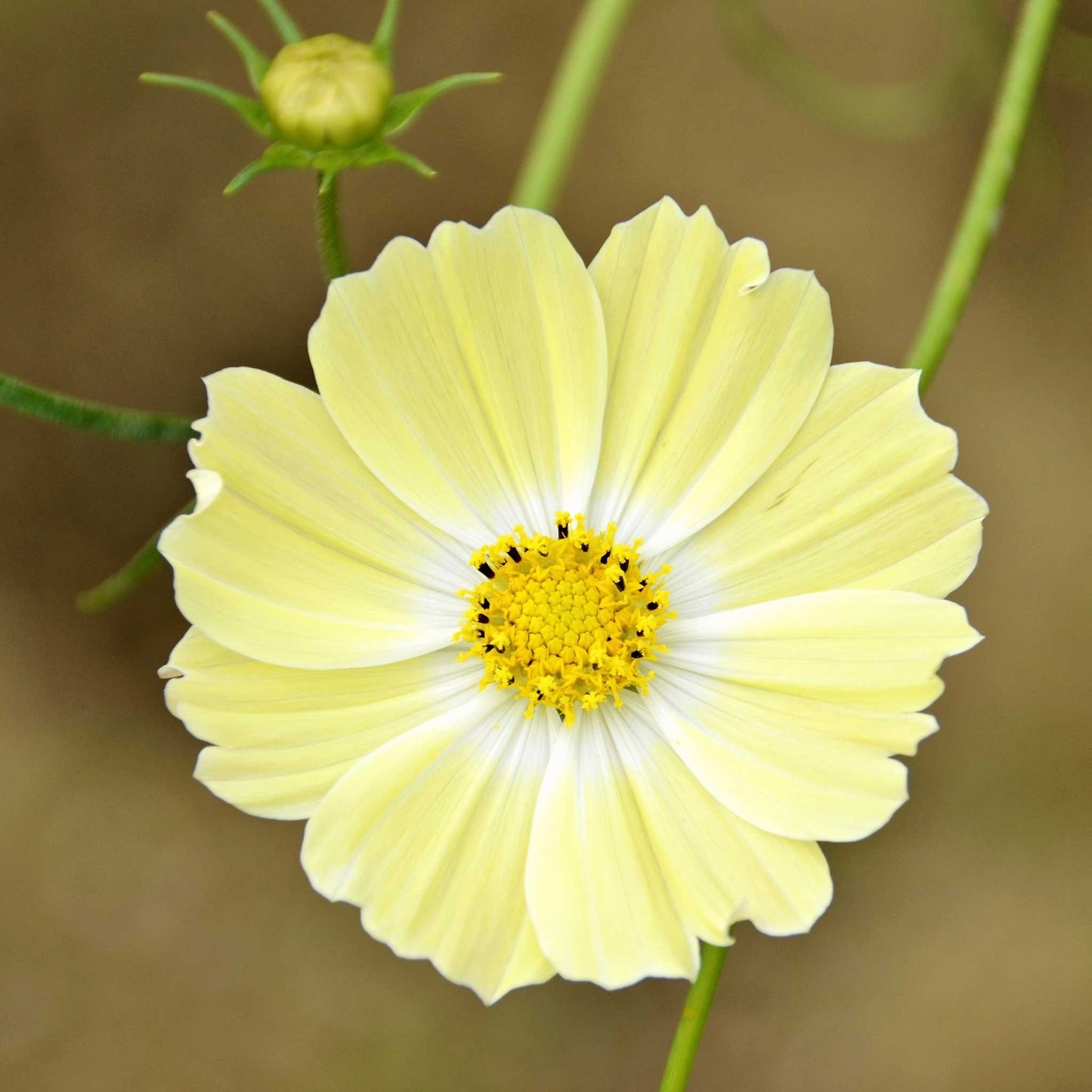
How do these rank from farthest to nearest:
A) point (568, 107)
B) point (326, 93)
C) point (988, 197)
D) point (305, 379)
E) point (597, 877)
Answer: point (305, 379), point (568, 107), point (988, 197), point (597, 877), point (326, 93)

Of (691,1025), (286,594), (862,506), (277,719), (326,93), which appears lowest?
(691,1025)

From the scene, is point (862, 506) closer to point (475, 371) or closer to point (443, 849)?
point (475, 371)

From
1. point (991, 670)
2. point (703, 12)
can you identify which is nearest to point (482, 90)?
point (703, 12)

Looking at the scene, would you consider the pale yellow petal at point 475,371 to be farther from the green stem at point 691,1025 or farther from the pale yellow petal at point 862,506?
the green stem at point 691,1025

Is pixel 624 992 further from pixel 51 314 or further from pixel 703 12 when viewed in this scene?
pixel 703 12

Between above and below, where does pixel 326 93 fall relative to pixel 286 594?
above

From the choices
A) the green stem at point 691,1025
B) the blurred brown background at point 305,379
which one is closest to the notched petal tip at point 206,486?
the green stem at point 691,1025

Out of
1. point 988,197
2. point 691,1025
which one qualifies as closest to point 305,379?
point 988,197
